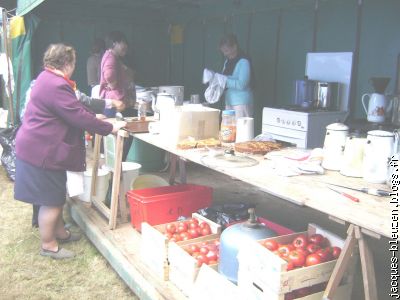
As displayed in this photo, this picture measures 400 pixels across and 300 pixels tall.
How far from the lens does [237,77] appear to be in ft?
16.0

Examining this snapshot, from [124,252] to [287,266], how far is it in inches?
56.7

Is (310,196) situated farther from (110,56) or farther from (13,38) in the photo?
(13,38)

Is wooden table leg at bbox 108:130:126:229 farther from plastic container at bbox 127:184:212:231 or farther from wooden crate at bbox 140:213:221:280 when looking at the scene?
wooden crate at bbox 140:213:221:280

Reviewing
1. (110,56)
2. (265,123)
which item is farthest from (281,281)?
(110,56)

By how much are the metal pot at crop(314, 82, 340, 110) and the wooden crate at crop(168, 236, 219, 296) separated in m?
2.22

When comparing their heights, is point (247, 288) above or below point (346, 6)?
below

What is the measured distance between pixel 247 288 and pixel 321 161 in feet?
2.65

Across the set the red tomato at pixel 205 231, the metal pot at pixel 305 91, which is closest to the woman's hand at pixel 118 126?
the red tomato at pixel 205 231

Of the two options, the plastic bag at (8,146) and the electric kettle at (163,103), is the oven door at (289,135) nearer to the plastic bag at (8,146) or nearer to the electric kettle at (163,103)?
the electric kettle at (163,103)

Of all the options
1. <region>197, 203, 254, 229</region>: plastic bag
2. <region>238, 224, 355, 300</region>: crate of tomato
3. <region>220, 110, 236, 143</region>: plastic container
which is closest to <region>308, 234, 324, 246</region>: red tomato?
<region>238, 224, 355, 300</region>: crate of tomato

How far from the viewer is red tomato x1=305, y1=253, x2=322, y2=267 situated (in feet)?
6.48

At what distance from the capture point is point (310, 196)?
1.79 m

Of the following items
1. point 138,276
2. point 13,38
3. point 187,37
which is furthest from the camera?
point 187,37

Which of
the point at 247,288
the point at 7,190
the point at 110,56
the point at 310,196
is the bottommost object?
the point at 7,190
